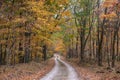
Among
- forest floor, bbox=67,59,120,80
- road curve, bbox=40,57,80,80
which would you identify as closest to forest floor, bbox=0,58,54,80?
road curve, bbox=40,57,80,80

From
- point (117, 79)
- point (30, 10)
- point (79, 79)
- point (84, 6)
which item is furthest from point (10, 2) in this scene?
point (84, 6)

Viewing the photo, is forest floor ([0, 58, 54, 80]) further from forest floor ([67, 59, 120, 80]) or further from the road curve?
forest floor ([67, 59, 120, 80])

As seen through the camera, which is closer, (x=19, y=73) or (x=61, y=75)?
(x=19, y=73)

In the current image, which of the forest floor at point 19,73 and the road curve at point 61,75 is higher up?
the forest floor at point 19,73

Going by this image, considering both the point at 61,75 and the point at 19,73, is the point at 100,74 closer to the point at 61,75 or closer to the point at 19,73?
the point at 61,75

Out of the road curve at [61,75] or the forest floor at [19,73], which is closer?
the forest floor at [19,73]

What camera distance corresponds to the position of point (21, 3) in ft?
67.7

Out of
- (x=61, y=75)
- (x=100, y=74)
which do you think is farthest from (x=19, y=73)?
(x=100, y=74)

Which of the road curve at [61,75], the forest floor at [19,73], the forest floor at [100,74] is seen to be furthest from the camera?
the road curve at [61,75]

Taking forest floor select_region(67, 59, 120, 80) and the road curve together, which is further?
the road curve

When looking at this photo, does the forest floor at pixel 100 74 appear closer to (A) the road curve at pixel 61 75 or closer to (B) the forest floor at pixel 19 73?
(A) the road curve at pixel 61 75

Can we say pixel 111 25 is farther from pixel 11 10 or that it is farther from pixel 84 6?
pixel 11 10

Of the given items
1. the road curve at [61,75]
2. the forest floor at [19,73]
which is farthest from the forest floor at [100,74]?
the forest floor at [19,73]

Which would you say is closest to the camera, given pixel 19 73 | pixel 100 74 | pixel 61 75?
pixel 19 73
